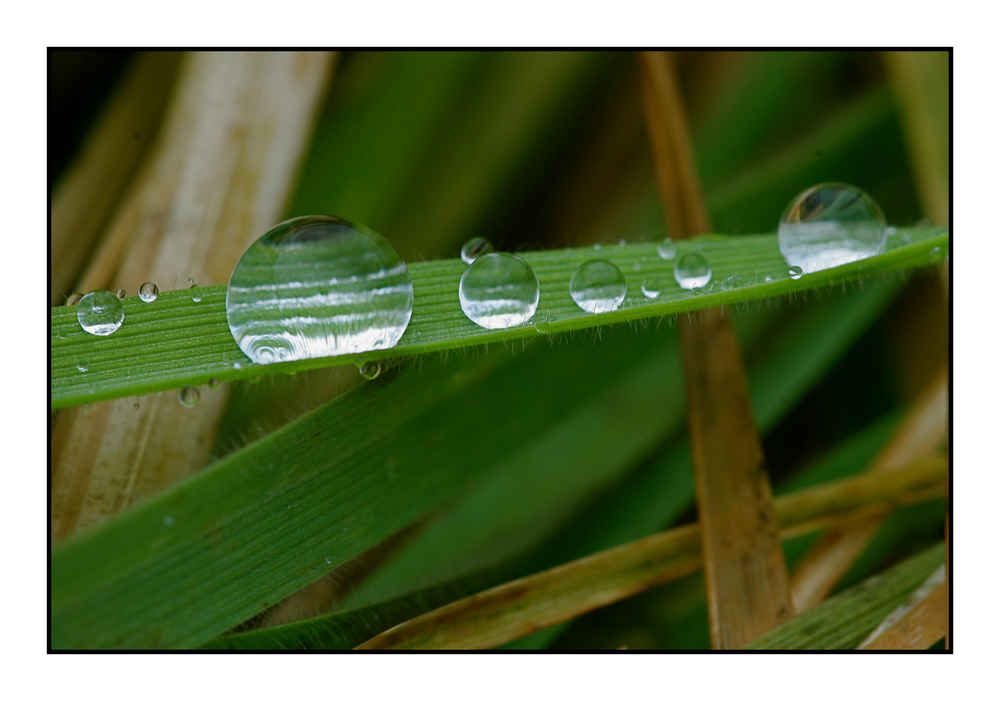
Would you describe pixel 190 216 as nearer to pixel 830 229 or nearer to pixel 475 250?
pixel 475 250

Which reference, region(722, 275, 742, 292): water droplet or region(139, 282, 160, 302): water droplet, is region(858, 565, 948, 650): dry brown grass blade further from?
region(139, 282, 160, 302): water droplet

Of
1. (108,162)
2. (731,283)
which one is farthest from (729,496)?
(108,162)

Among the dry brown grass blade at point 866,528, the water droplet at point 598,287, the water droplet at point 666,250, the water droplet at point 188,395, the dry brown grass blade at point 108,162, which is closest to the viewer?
the water droplet at point 188,395

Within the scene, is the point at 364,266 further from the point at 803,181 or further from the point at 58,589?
the point at 803,181

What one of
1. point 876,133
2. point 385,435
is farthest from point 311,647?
point 876,133

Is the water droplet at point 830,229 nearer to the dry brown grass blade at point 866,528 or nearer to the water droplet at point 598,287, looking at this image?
the water droplet at point 598,287

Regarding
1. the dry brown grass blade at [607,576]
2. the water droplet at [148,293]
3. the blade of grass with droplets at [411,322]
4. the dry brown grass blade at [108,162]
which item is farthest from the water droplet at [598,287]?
the dry brown grass blade at [108,162]
